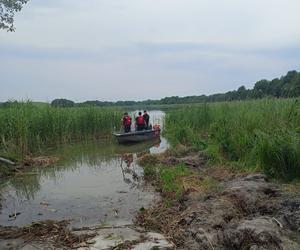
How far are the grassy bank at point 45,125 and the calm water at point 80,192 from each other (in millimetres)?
1564

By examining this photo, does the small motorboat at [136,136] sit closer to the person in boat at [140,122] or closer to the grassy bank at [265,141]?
the person in boat at [140,122]

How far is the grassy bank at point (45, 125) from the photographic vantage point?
14.4 meters

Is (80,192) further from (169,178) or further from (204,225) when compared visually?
(204,225)

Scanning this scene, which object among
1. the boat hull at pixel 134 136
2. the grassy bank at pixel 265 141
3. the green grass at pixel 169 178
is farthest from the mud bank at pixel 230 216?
the boat hull at pixel 134 136

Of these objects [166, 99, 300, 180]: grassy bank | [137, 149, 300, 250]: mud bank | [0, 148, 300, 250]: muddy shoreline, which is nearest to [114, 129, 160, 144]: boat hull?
[166, 99, 300, 180]: grassy bank

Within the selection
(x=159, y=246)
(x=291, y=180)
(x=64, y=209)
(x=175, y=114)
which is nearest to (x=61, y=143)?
(x=175, y=114)

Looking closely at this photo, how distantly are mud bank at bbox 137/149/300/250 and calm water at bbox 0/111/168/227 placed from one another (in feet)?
2.94

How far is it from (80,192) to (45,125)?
925 centimetres

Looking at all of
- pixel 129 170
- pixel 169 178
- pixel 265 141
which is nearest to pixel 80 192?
pixel 169 178

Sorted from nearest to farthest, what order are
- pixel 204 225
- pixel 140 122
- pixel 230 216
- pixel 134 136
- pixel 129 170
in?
1. pixel 204 225
2. pixel 230 216
3. pixel 129 170
4. pixel 134 136
5. pixel 140 122

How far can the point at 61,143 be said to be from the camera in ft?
65.4

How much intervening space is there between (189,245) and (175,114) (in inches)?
860

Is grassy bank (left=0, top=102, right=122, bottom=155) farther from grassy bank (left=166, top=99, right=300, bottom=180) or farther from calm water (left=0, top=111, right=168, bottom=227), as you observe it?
grassy bank (left=166, top=99, right=300, bottom=180)

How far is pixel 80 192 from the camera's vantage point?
32.7 feet
